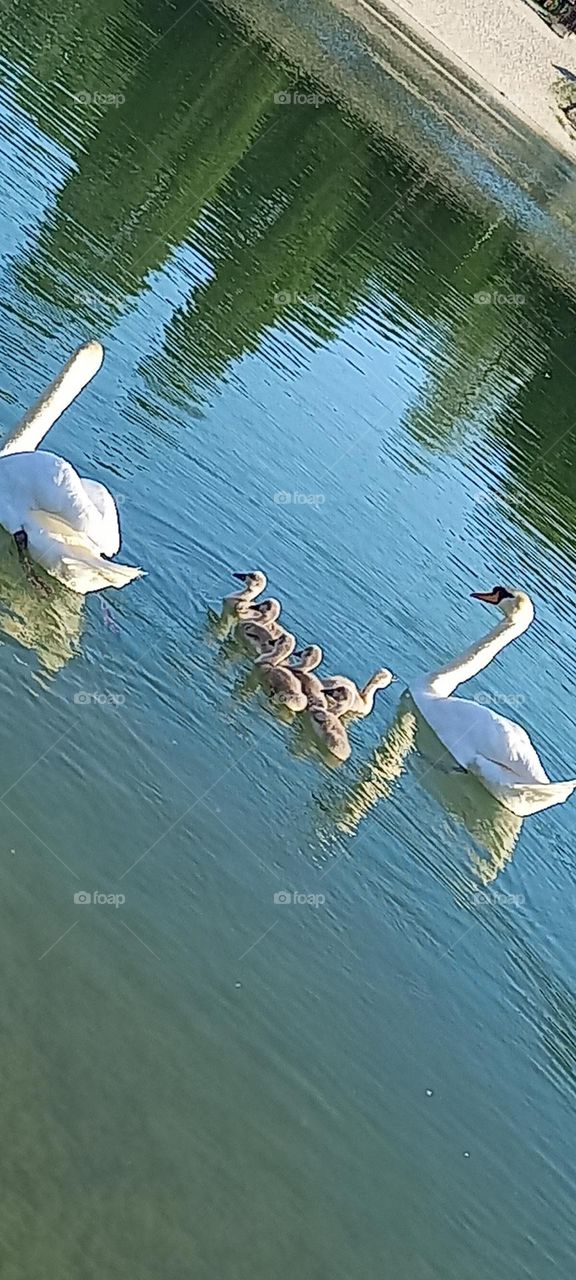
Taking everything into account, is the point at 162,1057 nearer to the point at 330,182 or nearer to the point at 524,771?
the point at 524,771

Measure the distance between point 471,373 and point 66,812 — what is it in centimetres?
1597

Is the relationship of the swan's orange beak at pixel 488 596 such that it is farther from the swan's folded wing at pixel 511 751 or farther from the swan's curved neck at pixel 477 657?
the swan's folded wing at pixel 511 751

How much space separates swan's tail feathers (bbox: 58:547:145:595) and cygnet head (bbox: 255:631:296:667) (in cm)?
136

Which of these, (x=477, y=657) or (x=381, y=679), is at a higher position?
(x=477, y=657)

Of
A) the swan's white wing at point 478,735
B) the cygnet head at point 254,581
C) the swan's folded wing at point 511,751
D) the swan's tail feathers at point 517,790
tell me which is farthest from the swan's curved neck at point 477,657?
the cygnet head at point 254,581

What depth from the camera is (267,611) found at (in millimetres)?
13992

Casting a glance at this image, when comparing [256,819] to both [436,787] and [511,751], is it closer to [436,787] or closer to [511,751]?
[436,787]

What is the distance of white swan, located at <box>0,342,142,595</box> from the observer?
41.5 ft

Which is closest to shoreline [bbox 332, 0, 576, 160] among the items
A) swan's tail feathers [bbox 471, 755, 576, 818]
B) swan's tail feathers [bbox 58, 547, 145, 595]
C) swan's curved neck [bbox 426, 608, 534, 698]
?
swan's curved neck [bbox 426, 608, 534, 698]

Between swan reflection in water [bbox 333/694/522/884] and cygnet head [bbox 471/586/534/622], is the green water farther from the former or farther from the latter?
cygnet head [bbox 471/586/534/622]

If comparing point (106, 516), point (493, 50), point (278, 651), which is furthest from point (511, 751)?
point (493, 50)

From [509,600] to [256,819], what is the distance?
18.5ft

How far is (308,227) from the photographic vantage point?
88.5 ft

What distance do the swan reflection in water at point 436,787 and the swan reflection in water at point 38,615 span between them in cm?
249
